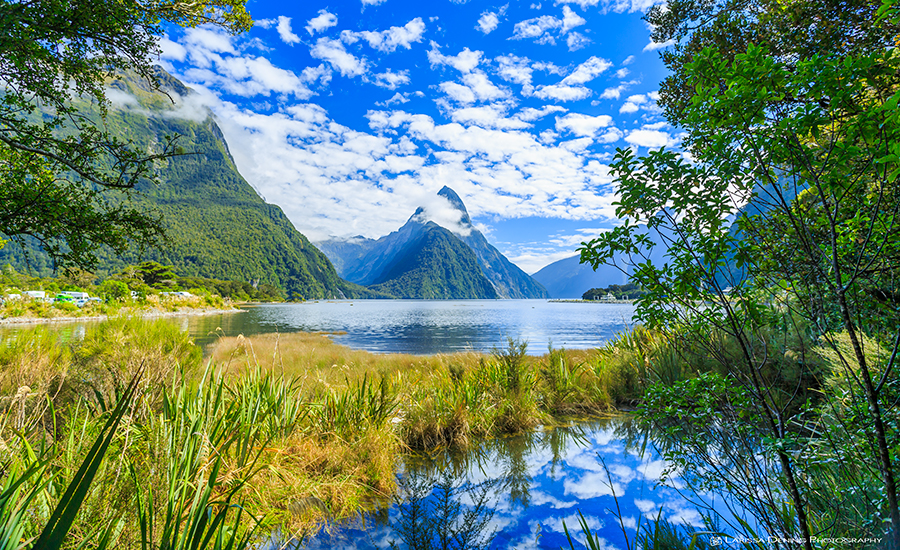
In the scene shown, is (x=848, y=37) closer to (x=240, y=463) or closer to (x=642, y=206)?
(x=642, y=206)

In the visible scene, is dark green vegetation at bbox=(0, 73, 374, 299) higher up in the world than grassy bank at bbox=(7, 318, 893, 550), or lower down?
higher up

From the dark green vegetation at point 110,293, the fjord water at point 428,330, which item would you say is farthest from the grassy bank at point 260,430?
the dark green vegetation at point 110,293

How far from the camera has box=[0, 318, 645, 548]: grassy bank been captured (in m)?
1.95

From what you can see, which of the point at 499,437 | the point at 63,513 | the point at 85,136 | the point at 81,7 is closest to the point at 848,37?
the point at 499,437

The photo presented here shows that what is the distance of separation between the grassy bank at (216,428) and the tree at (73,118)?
5.60 feet

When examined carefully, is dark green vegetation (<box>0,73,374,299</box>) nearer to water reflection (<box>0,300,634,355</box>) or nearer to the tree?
water reflection (<box>0,300,634,355</box>)

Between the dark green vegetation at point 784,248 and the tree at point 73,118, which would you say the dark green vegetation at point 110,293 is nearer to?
the tree at point 73,118

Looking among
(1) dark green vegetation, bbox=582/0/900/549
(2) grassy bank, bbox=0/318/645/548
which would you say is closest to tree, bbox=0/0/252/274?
(2) grassy bank, bbox=0/318/645/548

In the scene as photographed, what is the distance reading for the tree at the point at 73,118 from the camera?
4652 millimetres

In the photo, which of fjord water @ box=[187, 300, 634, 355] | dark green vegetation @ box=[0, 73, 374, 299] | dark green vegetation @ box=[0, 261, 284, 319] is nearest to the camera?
fjord water @ box=[187, 300, 634, 355]

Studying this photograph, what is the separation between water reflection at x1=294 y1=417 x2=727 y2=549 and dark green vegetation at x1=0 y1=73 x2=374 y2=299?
105446mm

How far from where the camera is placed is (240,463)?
293 centimetres

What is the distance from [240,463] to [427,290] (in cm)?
19334

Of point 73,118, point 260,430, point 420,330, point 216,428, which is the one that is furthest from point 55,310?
point 216,428
